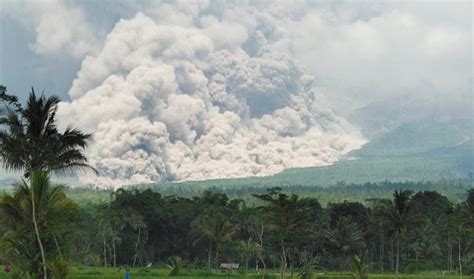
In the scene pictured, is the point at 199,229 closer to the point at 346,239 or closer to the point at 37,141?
the point at 346,239

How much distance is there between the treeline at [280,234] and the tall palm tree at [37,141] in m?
30.6

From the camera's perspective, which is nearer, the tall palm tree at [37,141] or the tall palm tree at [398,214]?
the tall palm tree at [37,141]

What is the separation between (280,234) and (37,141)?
3495 cm

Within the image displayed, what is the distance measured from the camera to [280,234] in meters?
62.8

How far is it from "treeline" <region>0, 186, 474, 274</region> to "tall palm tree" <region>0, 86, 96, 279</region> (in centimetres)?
3063

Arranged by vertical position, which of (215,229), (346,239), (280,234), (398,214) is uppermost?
(398,214)

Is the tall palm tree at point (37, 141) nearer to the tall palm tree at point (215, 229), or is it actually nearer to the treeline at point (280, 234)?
the treeline at point (280, 234)

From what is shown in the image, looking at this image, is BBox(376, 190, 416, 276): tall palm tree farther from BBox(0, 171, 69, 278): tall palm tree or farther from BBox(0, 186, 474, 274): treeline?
BBox(0, 171, 69, 278): tall palm tree

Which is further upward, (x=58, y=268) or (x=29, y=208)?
(x=29, y=208)

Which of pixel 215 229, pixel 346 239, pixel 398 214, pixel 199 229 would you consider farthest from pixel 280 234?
pixel 199 229

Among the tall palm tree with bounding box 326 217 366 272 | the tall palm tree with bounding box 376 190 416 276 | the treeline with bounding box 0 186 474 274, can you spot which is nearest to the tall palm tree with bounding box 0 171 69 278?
the treeline with bounding box 0 186 474 274

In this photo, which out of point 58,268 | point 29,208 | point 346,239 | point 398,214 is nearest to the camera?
point 58,268

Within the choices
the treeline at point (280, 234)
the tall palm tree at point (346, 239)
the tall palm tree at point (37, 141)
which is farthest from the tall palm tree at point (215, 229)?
the tall palm tree at point (37, 141)

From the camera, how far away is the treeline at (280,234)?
222ft
